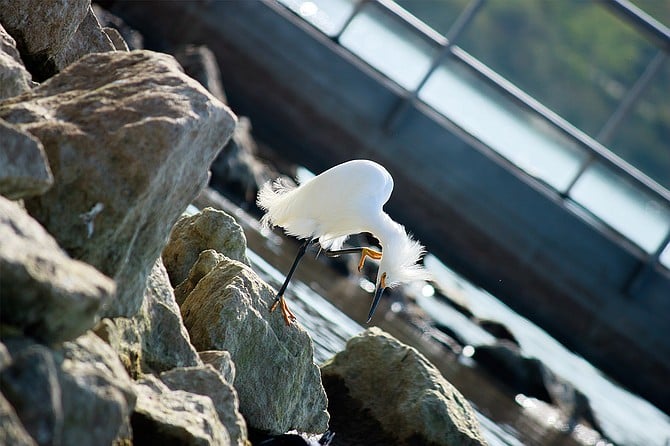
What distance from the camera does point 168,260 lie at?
19.1ft

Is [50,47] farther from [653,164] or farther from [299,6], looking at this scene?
[653,164]

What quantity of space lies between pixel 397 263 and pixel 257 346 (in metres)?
1.69

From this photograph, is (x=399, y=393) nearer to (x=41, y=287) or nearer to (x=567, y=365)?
(x=41, y=287)

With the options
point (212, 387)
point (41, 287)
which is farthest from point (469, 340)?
point (41, 287)

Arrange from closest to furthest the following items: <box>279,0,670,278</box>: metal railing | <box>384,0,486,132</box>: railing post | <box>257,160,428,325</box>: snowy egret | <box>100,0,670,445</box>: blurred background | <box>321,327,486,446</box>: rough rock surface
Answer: <box>321,327,486,446</box>: rough rock surface → <box>257,160,428,325</box>: snowy egret → <box>279,0,670,278</box>: metal railing → <box>100,0,670,445</box>: blurred background → <box>384,0,486,132</box>: railing post

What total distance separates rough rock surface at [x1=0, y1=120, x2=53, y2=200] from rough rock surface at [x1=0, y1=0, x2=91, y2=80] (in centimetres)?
244

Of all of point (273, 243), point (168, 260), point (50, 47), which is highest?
point (50, 47)

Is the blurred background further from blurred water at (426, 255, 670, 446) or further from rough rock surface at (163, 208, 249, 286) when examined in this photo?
rough rock surface at (163, 208, 249, 286)

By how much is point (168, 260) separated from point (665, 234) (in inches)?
301

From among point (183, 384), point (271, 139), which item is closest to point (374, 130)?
point (271, 139)

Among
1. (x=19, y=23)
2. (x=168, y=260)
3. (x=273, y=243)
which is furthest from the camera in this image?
(x=273, y=243)

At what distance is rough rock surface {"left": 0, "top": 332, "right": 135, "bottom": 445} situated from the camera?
2.59 meters

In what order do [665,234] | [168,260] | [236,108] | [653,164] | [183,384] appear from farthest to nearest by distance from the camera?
[653,164] → [236,108] → [665,234] → [168,260] → [183,384]

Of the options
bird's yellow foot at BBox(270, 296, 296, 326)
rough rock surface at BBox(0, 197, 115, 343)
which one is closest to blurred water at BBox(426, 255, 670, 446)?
bird's yellow foot at BBox(270, 296, 296, 326)
